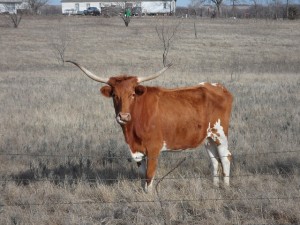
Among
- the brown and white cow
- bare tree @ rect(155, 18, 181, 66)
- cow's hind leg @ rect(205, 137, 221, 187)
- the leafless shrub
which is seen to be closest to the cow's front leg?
the brown and white cow

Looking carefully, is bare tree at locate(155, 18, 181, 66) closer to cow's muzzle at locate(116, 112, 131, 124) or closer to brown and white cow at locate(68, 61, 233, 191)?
brown and white cow at locate(68, 61, 233, 191)

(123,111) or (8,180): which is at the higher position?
(123,111)

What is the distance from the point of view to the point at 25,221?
567cm

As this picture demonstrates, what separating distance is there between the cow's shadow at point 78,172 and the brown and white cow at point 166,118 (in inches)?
33.8

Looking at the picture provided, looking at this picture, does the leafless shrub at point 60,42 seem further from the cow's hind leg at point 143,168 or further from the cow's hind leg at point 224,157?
the cow's hind leg at point 143,168

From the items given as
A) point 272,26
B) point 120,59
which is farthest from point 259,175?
point 272,26

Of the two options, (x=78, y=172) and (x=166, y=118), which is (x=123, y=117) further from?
(x=78, y=172)

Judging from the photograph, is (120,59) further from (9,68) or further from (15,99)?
(15,99)

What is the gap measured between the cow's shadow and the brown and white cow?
0.86 metres

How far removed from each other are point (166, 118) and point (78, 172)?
75.2 inches

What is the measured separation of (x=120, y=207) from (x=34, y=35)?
149ft

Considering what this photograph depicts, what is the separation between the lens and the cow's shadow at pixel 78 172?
24.3 feet

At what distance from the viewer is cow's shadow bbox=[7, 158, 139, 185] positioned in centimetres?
739

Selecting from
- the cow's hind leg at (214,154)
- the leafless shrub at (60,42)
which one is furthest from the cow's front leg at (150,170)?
the leafless shrub at (60,42)
